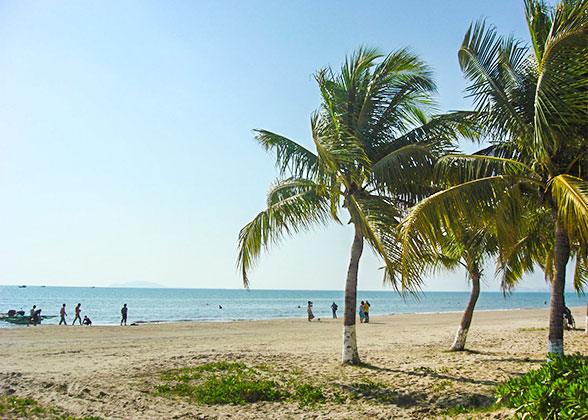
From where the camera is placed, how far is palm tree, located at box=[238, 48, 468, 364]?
379 inches

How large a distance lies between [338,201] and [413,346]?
799 centimetres

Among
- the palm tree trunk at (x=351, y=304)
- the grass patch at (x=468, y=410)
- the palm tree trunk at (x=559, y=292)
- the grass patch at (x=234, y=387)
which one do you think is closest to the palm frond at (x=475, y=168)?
the palm tree trunk at (x=559, y=292)

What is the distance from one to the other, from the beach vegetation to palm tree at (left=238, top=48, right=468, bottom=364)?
4.51 metres

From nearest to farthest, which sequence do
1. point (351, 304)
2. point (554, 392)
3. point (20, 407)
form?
point (554, 392) → point (20, 407) → point (351, 304)

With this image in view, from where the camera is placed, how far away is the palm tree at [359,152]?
9.62 metres

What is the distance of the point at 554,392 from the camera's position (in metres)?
4.76

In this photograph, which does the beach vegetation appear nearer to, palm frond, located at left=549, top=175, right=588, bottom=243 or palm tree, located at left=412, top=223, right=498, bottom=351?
palm frond, located at left=549, top=175, right=588, bottom=243

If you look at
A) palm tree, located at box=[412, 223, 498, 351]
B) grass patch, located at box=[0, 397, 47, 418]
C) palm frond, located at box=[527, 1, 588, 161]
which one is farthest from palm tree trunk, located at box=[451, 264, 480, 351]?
grass patch, located at box=[0, 397, 47, 418]

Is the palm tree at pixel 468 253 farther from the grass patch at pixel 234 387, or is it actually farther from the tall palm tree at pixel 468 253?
the grass patch at pixel 234 387

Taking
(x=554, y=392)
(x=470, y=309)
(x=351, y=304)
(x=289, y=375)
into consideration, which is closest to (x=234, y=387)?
(x=289, y=375)

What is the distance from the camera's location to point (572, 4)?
23.0ft

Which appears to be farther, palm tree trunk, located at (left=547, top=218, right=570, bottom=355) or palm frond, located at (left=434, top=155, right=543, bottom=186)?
palm frond, located at (left=434, top=155, right=543, bottom=186)

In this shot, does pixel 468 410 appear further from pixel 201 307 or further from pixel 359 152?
pixel 201 307

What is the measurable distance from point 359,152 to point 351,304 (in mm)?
3514
